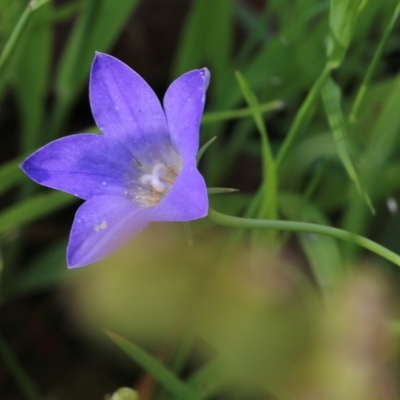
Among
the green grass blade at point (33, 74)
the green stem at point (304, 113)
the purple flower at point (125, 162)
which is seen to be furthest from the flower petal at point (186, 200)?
the green grass blade at point (33, 74)

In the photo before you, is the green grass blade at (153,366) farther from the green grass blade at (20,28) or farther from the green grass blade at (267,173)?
the green grass blade at (20,28)

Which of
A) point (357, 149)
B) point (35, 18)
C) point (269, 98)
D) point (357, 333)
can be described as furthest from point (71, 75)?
point (357, 333)

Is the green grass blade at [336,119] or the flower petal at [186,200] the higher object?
the flower petal at [186,200]

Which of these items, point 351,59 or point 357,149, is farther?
point 351,59

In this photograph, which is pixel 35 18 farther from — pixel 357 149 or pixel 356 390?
pixel 356 390

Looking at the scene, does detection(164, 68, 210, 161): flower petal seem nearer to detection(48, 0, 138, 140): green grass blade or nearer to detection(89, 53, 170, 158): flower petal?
detection(89, 53, 170, 158): flower petal

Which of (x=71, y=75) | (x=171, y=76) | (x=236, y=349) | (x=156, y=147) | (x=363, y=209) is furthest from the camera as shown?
(x=171, y=76)

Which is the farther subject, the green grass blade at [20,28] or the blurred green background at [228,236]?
the green grass blade at [20,28]
